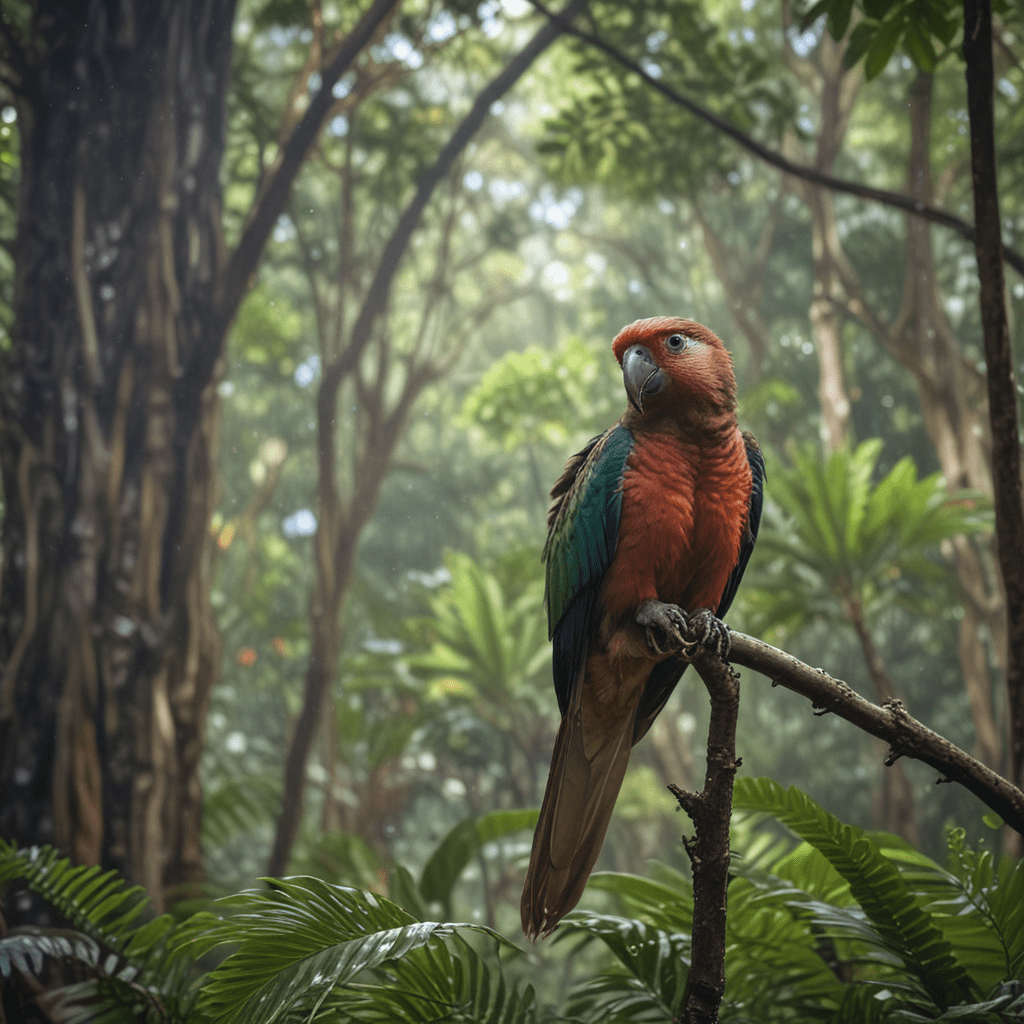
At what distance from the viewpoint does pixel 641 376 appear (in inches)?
35.3

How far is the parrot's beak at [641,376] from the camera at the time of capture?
35.3 inches

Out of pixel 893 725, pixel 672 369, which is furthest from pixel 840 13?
pixel 893 725

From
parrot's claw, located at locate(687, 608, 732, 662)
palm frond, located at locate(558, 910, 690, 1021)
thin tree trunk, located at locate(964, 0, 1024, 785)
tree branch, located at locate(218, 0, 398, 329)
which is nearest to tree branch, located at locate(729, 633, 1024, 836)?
parrot's claw, located at locate(687, 608, 732, 662)

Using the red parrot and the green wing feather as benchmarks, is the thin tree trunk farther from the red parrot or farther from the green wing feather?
the green wing feather

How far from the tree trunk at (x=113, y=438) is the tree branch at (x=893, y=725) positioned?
1.48 meters

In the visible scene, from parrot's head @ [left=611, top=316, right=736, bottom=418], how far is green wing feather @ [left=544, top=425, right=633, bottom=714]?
74mm

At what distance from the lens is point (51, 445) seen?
1.72 m

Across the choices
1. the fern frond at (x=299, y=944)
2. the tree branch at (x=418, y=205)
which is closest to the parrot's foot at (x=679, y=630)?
the fern frond at (x=299, y=944)

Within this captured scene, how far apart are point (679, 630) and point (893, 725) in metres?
0.22

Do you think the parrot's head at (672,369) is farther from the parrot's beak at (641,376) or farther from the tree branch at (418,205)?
the tree branch at (418,205)

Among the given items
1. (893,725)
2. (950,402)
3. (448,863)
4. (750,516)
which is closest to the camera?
(893,725)

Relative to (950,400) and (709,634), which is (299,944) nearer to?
(709,634)

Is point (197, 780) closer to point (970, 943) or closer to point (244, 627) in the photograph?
point (244, 627)

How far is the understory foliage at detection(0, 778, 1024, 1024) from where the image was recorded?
843mm
